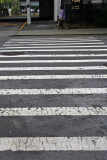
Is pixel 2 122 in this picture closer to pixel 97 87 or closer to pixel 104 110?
pixel 104 110

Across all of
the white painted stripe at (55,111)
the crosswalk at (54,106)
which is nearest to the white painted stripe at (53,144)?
the crosswalk at (54,106)

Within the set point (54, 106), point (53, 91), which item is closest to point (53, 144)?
point (54, 106)

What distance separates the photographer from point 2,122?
4473 mm

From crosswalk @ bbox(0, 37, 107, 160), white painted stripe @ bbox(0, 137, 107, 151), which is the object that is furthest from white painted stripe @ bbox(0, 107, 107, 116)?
white painted stripe @ bbox(0, 137, 107, 151)

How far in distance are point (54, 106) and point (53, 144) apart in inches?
57.4

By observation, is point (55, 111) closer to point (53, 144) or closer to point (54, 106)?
point (54, 106)

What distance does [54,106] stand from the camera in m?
5.15

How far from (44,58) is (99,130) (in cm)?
601

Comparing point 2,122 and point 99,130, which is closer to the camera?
point 99,130

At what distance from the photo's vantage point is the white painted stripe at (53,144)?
3672 mm

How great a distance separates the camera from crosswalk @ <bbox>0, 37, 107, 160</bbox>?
3.80 metres

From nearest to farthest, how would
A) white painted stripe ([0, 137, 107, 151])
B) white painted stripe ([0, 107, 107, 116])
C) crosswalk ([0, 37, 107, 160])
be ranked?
white painted stripe ([0, 137, 107, 151]) → crosswalk ([0, 37, 107, 160]) → white painted stripe ([0, 107, 107, 116])

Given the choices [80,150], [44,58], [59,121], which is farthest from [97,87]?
[44,58]

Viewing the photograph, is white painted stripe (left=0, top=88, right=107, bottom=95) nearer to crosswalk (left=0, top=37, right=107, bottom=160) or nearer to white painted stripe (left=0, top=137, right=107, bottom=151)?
crosswalk (left=0, top=37, right=107, bottom=160)
